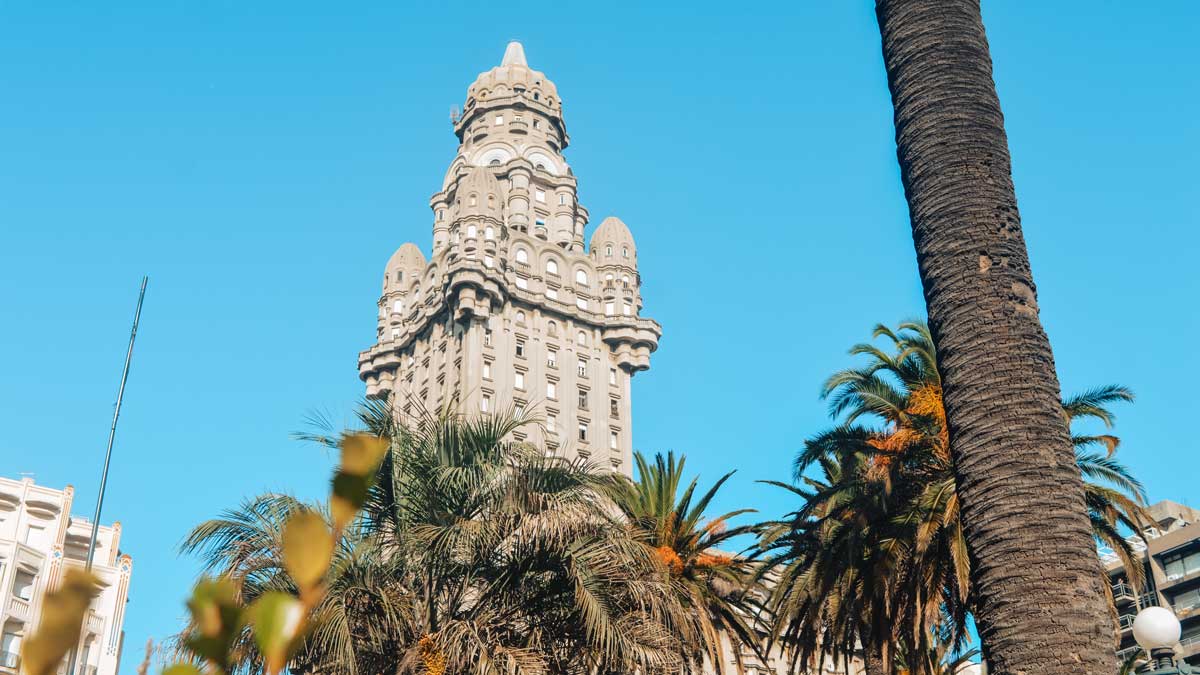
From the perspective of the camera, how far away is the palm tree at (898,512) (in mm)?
25922

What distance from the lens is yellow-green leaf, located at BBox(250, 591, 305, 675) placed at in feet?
7.66

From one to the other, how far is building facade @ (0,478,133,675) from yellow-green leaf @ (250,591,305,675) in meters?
46.7

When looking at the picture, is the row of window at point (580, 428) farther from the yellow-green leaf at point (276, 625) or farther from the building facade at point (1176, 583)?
the yellow-green leaf at point (276, 625)

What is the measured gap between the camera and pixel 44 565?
156 ft

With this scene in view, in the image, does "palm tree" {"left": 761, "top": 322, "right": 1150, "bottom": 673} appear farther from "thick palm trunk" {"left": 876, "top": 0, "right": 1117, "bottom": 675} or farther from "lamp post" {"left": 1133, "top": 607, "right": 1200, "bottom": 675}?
"thick palm trunk" {"left": 876, "top": 0, "right": 1117, "bottom": 675}

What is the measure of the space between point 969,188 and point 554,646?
911 centimetres

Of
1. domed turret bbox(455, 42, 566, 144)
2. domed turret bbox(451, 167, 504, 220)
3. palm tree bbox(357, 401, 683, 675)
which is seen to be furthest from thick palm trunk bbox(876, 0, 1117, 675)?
domed turret bbox(455, 42, 566, 144)

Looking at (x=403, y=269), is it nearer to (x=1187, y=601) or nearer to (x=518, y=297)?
(x=518, y=297)

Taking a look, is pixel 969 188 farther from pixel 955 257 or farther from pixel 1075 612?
pixel 1075 612

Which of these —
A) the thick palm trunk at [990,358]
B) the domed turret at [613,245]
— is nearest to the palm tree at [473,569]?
the thick palm trunk at [990,358]

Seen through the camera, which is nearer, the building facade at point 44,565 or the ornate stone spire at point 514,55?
the building facade at point 44,565

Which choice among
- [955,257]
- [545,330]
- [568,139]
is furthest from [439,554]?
[568,139]

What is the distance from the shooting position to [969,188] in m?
12.6

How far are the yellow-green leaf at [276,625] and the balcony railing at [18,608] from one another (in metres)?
48.4
